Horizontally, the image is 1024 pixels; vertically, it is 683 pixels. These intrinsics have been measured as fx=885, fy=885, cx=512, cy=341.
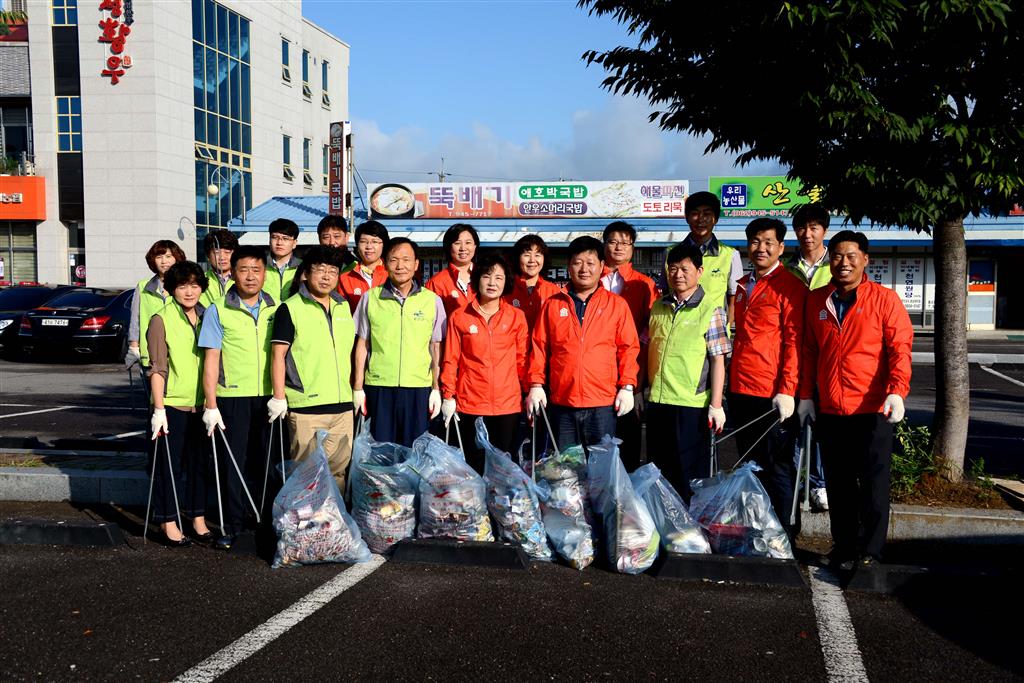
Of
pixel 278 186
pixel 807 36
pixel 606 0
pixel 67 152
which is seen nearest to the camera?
pixel 807 36

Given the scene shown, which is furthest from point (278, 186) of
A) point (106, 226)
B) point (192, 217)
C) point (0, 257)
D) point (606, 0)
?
point (606, 0)

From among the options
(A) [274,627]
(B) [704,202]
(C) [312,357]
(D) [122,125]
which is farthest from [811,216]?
(D) [122,125]

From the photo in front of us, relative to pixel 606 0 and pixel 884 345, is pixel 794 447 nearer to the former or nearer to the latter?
pixel 884 345

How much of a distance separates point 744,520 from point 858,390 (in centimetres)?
93

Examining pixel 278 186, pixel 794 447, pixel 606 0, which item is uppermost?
pixel 278 186

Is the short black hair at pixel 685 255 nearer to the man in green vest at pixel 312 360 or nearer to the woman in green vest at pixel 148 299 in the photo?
the man in green vest at pixel 312 360

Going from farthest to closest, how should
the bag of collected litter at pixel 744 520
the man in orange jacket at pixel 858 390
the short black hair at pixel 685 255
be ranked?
the short black hair at pixel 685 255 < the bag of collected litter at pixel 744 520 < the man in orange jacket at pixel 858 390

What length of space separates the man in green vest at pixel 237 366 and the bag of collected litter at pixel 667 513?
2395 mm

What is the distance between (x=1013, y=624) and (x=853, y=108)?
2919mm

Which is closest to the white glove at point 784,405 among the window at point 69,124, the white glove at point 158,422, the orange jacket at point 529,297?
the orange jacket at point 529,297

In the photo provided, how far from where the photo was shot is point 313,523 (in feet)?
16.1

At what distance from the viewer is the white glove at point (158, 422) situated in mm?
5266

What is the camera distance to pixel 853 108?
5.21 metres

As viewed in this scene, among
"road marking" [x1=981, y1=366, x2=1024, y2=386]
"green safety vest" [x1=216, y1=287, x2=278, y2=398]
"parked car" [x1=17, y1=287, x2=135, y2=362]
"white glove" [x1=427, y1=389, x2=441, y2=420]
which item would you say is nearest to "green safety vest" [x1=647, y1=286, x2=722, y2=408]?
"white glove" [x1=427, y1=389, x2=441, y2=420]
